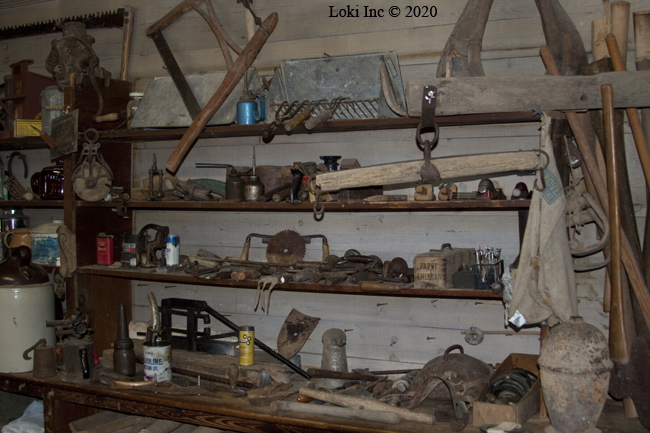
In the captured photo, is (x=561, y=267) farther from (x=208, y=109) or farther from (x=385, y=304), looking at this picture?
(x=208, y=109)

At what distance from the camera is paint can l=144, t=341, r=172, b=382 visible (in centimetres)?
262

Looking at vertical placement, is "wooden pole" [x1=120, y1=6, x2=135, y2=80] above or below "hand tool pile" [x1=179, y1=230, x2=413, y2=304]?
above

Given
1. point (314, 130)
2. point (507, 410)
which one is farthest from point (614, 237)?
point (314, 130)

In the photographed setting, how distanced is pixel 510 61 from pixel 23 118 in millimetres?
2781

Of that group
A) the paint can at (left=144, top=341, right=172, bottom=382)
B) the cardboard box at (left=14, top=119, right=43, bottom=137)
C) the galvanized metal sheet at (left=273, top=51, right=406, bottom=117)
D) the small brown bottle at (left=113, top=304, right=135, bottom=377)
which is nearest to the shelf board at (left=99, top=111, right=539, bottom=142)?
the galvanized metal sheet at (left=273, top=51, right=406, bottom=117)

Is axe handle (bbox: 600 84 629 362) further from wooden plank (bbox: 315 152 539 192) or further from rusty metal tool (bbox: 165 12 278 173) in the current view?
rusty metal tool (bbox: 165 12 278 173)

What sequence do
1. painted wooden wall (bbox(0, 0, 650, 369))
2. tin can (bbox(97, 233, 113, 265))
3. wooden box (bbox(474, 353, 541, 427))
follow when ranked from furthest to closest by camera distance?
tin can (bbox(97, 233, 113, 265)), painted wooden wall (bbox(0, 0, 650, 369)), wooden box (bbox(474, 353, 541, 427))

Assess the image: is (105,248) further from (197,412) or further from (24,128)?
(197,412)

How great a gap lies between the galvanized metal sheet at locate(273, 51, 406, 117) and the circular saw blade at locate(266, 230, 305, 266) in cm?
70

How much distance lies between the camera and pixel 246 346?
266cm

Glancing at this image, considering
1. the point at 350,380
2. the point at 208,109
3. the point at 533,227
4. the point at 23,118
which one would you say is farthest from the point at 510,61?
the point at 23,118

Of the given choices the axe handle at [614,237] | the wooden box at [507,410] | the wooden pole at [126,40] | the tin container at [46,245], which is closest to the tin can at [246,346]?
the wooden box at [507,410]

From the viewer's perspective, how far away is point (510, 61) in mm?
2561

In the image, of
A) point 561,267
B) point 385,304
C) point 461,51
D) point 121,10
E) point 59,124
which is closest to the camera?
point 561,267
